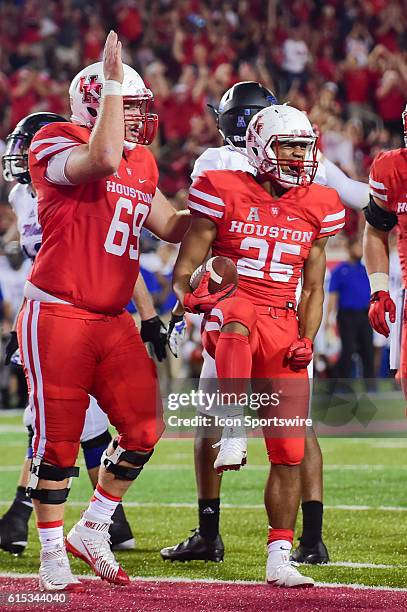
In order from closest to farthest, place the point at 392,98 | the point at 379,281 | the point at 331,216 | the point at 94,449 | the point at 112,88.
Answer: the point at 112,88 < the point at 331,216 < the point at 379,281 < the point at 94,449 < the point at 392,98

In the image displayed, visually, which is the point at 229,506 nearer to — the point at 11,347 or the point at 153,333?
the point at 11,347

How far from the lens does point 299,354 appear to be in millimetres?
4453

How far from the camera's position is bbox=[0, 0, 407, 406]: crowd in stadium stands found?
14.8 m

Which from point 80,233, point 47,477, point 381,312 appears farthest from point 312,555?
point 80,233

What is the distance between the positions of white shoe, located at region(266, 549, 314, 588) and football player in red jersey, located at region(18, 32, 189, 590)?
21.2 inches

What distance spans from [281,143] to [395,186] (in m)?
0.62

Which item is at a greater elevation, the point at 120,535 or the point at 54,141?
the point at 54,141

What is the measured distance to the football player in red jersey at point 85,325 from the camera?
4273 millimetres

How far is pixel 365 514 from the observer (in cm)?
624

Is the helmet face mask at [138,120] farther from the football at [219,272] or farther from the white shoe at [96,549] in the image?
the white shoe at [96,549]

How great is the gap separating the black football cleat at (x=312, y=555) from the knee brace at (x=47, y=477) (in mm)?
1144

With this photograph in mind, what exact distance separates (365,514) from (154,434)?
85.7 inches

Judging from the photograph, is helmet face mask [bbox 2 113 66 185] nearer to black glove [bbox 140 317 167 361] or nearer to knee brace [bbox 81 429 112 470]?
black glove [bbox 140 317 167 361]

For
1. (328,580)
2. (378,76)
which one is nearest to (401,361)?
(328,580)
